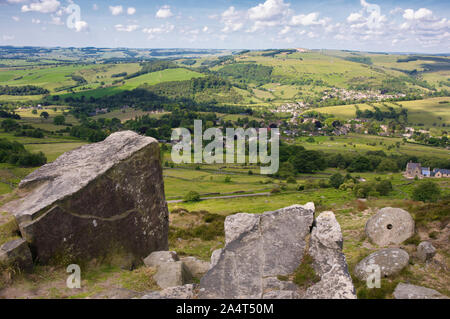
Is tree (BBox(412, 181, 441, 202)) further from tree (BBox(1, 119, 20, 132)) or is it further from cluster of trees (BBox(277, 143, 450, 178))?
tree (BBox(1, 119, 20, 132))

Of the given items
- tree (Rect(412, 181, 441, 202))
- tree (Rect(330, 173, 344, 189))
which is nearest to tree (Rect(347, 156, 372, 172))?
tree (Rect(330, 173, 344, 189))

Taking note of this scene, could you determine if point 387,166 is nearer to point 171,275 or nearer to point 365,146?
point 365,146

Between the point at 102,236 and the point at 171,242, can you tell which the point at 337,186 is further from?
the point at 102,236

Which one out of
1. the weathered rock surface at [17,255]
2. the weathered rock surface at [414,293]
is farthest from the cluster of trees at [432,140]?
the weathered rock surface at [17,255]

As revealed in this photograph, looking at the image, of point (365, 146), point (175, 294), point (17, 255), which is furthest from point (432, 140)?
point (17, 255)

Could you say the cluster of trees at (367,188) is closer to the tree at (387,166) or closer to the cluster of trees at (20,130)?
the tree at (387,166)

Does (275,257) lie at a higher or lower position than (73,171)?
lower
